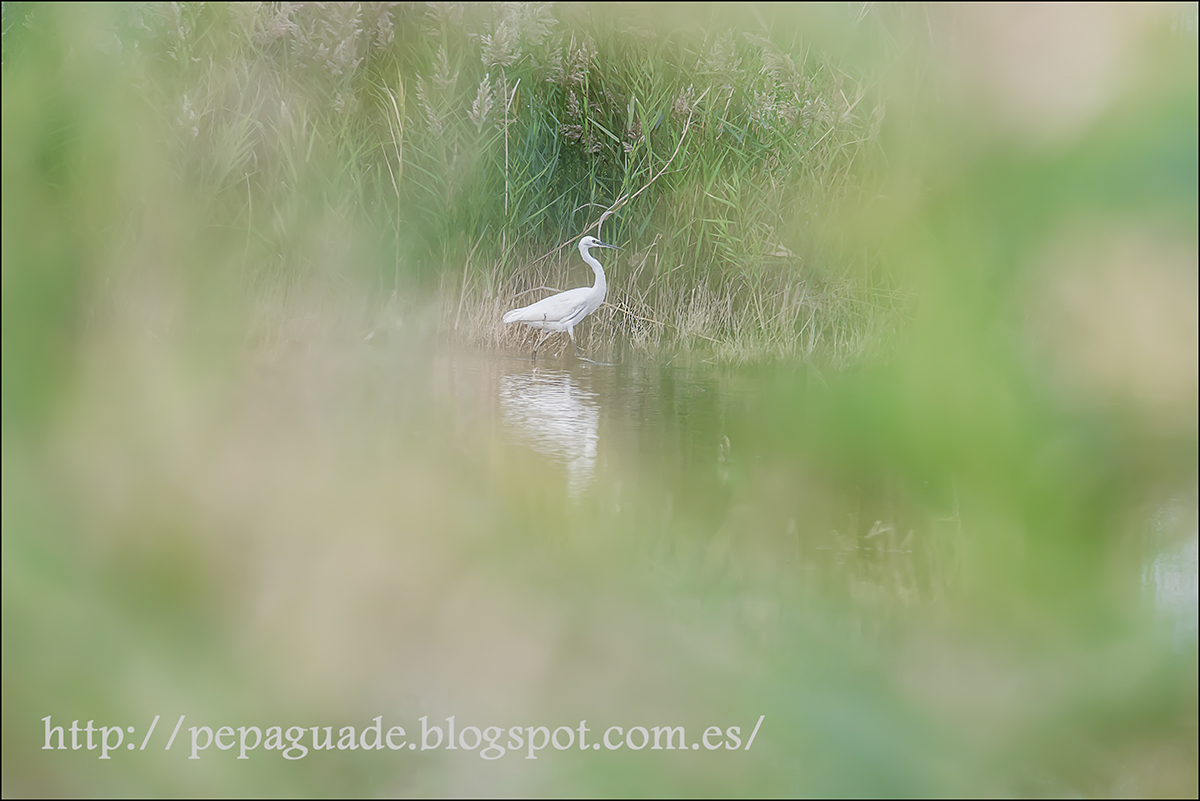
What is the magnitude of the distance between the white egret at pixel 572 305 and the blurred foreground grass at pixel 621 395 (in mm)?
12

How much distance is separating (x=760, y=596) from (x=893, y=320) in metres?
0.12

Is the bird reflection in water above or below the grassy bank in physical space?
below

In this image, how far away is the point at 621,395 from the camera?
45 centimetres

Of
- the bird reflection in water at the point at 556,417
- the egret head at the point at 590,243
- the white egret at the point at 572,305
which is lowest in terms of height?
the bird reflection in water at the point at 556,417

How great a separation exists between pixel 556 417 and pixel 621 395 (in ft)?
0.12

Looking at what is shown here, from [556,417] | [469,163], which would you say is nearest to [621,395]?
[556,417]

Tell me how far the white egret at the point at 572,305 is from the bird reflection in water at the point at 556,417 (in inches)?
0.7

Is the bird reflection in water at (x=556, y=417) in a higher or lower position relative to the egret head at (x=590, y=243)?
lower

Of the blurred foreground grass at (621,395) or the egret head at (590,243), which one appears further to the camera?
the egret head at (590,243)

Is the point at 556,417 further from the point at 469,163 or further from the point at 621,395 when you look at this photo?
the point at 469,163

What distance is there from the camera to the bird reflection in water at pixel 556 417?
0.42 m

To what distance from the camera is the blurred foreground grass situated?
0.24 m

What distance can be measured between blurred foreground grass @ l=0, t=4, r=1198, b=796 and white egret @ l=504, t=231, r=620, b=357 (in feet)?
0.04

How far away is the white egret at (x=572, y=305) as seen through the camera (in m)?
0.46
